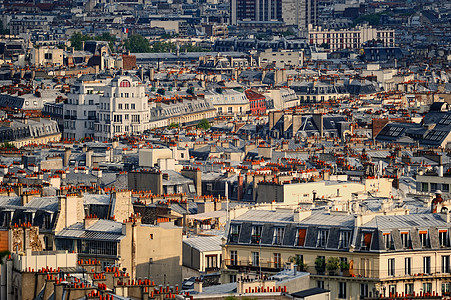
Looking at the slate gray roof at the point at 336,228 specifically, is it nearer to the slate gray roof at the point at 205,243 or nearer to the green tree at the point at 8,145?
the slate gray roof at the point at 205,243

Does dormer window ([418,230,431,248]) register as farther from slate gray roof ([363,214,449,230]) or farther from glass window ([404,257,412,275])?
glass window ([404,257,412,275])


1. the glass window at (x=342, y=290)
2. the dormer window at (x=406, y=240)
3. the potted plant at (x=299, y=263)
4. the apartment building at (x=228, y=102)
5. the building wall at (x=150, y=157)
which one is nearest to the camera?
the glass window at (x=342, y=290)

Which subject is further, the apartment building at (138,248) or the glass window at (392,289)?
the apartment building at (138,248)

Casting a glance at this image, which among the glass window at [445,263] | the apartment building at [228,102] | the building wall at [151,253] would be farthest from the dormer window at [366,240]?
the apartment building at [228,102]

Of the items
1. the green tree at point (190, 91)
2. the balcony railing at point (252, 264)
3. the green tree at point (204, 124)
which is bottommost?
the green tree at point (204, 124)

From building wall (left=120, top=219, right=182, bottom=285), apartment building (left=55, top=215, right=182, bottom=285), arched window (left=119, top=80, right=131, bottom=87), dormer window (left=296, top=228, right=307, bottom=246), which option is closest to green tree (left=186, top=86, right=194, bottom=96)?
arched window (left=119, top=80, right=131, bottom=87)

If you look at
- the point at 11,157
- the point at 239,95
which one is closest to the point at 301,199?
the point at 11,157

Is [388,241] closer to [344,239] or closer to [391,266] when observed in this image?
[391,266]

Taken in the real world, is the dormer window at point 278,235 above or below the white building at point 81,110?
above
